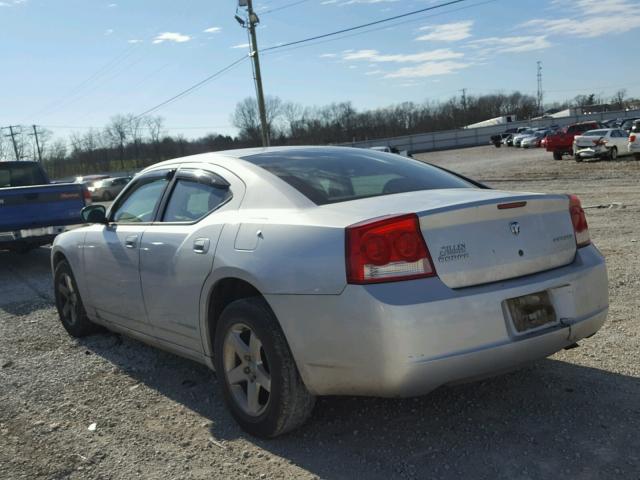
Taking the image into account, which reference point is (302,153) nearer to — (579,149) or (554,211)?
(554,211)

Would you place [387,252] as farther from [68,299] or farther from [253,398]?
[68,299]

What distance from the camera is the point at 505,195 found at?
322 centimetres

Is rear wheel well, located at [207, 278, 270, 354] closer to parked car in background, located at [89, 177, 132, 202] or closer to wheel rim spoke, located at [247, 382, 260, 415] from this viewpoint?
wheel rim spoke, located at [247, 382, 260, 415]

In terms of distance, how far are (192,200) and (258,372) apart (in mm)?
1291

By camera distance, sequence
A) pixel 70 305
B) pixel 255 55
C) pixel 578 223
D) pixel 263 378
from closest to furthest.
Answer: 1. pixel 263 378
2. pixel 578 223
3. pixel 70 305
4. pixel 255 55

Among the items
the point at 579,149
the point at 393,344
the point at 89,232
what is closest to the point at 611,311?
the point at 393,344

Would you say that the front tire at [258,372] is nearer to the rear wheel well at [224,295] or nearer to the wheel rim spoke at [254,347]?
the wheel rim spoke at [254,347]

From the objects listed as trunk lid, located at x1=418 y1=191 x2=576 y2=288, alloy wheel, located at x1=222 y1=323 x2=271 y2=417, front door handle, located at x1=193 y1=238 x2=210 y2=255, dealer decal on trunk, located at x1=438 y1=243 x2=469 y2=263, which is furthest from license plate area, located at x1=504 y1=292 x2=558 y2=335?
front door handle, located at x1=193 y1=238 x2=210 y2=255

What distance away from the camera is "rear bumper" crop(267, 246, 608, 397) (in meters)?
2.72

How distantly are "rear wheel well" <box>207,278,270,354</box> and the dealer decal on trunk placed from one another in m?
1.05

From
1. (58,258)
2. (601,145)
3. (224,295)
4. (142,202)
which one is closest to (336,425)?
(224,295)

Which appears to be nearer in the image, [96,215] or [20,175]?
[96,215]

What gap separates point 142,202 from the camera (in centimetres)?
462

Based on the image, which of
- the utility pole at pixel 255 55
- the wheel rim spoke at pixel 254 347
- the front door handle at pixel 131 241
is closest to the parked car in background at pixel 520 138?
the utility pole at pixel 255 55
